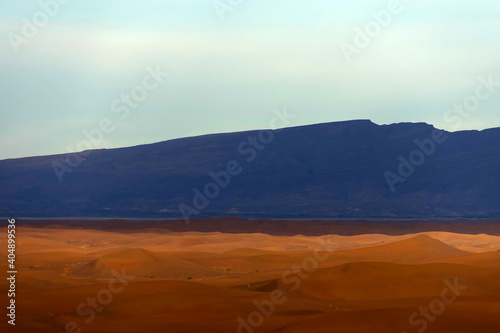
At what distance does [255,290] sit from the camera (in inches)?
677

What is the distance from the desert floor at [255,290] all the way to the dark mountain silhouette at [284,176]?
4331 centimetres

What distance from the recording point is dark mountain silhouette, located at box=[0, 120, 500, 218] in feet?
248

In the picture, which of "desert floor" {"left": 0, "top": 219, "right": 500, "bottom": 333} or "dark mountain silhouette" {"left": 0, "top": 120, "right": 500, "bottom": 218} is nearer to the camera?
"desert floor" {"left": 0, "top": 219, "right": 500, "bottom": 333}

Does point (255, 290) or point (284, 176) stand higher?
point (284, 176)

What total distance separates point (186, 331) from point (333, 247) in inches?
790

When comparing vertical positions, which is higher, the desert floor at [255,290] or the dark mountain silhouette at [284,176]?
the dark mountain silhouette at [284,176]

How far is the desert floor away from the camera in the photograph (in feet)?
41.5

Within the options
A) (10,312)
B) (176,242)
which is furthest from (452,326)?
(176,242)

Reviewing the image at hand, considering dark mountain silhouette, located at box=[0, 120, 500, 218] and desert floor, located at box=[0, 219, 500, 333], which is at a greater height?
dark mountain silhouette, located at box=[0, 120, 500, 218]

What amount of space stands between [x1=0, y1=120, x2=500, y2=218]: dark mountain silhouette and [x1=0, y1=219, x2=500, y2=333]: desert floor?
43310mm

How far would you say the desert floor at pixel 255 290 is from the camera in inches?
498

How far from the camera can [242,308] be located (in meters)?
14.5

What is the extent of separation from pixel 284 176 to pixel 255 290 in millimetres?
66048

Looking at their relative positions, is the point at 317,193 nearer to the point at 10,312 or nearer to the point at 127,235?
the point at 127,235
